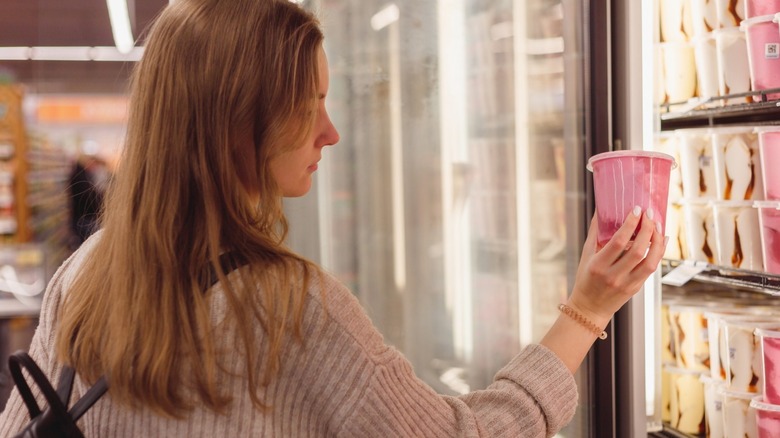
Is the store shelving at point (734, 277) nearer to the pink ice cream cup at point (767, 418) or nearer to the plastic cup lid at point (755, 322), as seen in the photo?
the plastic cup lid at point (755, 322)

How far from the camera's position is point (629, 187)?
3.94ft

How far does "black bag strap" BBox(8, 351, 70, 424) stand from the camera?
0.87 metres

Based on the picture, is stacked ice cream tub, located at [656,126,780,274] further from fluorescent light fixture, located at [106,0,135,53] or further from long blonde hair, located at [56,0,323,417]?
fluorescent light fixture, located at [106,0,135,53]

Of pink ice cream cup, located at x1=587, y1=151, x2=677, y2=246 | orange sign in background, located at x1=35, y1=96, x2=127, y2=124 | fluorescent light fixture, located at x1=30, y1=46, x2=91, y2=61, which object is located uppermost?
fluorescent light fixture, located at x1=30, y1=46, x2=91, y2=61

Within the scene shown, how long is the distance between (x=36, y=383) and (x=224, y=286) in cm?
26

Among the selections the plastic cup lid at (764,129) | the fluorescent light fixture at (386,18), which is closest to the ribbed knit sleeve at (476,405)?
the plastic cup lid at (764,129)

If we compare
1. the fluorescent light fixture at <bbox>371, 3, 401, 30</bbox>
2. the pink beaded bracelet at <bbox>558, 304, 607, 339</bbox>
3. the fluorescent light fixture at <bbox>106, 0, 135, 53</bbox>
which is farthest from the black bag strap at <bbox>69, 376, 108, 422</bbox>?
the fluorescent light fixture at <bbox>106, 0, 135, 53</bbox>

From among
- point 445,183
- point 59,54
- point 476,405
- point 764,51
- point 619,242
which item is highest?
point 59,54

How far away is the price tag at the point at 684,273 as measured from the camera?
1.85 metres

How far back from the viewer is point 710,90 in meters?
1.89

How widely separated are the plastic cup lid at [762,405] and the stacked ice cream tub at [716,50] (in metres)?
0.68

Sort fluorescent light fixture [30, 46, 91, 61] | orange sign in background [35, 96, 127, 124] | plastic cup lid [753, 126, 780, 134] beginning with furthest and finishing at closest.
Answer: orange sign in background [35, 96, 127, 124], fluorescent light fixture [30, 46, 91, 61], plastic cup lid [753, 126, 780, 134]

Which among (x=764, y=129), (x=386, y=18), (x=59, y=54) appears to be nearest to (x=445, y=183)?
(x=386, y=18)

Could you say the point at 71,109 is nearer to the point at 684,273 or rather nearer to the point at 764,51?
the point at 684,273
